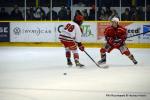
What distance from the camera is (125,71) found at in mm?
9789

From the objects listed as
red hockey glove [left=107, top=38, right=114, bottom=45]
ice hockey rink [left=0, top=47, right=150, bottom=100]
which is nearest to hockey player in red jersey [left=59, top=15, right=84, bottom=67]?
ice hockey rink [left=0, top=47, right=150, bottom=100]

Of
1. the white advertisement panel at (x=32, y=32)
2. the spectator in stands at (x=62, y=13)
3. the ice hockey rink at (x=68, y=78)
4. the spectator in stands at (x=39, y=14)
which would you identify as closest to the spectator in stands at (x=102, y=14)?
the spectator in stands at (x=62, y=13)

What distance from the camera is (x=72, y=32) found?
404 inches

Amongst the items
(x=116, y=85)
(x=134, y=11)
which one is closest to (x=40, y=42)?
(x=134, y=11)

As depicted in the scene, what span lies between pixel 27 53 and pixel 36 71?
133 inches

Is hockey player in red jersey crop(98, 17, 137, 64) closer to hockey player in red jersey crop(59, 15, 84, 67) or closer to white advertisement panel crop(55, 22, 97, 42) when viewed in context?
hockey player in red jersey crop(59, 15, 84, 67)

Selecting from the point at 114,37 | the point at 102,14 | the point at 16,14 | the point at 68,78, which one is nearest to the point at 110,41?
the point at 114,37

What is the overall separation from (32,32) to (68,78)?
659cm

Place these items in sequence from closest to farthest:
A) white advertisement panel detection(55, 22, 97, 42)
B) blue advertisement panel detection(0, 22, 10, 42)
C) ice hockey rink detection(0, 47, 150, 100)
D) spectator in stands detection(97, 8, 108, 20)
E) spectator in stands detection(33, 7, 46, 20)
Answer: ice hockey rink detection(0, 47, 150, 100) < white advertisement panel detection(55, 22, 97, 42) < blue advertisement panel detection(0, 22, 10, 42) < spectator in stands detection(97, 8, 108, 20) < spectator in stands detection(33, 7, 46, 20)

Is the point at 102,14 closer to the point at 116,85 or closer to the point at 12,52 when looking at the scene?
the point at 12,52

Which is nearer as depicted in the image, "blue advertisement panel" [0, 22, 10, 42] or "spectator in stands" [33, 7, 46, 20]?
"blue advertisement panel" [0, 22, 10, 42]

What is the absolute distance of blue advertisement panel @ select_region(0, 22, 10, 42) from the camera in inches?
601

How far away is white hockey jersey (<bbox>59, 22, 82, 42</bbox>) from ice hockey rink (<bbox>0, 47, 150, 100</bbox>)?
1.95 ft

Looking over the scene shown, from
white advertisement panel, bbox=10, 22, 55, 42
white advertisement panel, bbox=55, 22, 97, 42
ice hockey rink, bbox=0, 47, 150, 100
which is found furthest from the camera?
white advertisement panel, bbox=10, 22, 55, 42
